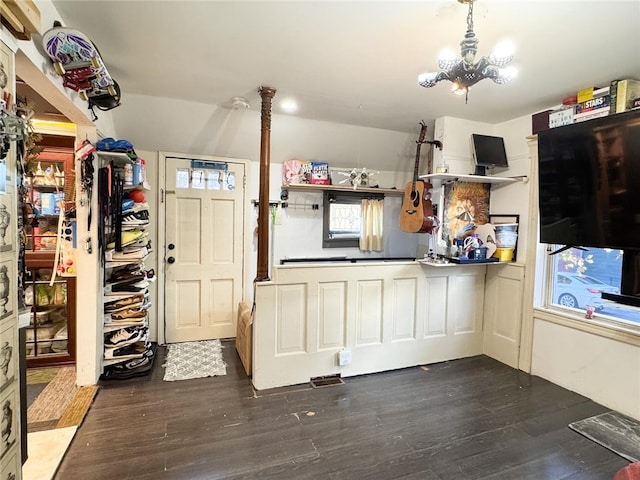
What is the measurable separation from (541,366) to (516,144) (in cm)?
211

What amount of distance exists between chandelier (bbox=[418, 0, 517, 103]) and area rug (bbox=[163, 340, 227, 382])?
9.39 ft

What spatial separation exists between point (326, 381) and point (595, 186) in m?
2.41

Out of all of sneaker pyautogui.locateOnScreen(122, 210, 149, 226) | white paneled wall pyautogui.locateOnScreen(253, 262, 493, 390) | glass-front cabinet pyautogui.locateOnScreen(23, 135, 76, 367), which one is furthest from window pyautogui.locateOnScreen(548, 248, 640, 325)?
glass-front cabinet pyautogui.locateOnScreen(23, 135, 76, 367)

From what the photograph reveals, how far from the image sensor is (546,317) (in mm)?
3051

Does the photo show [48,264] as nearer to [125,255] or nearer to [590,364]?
[125,255]

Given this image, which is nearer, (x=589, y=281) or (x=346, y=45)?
(x=346, y=45)

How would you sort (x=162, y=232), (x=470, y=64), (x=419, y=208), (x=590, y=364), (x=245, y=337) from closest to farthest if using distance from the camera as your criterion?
(x=470, y=64) < (x=590, y=364) < (x=245, y=337) < (x=419, y=208) < (x=162, y=232)

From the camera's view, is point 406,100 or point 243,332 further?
point 243,332

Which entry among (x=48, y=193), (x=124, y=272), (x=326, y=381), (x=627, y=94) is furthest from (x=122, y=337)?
(x=627, y=94)

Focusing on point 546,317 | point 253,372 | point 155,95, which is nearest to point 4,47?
point 155,95

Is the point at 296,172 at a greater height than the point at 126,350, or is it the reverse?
the point at 296,172

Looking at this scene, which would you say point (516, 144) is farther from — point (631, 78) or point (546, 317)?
point (546, 317)

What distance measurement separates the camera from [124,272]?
2980mm

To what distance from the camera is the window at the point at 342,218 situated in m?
4.22
